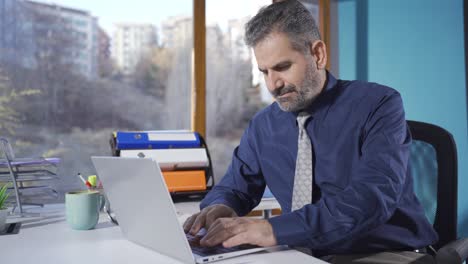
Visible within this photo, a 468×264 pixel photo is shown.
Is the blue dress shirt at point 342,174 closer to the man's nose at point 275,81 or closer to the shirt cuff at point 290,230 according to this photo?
the shirt cuff at point 290,230

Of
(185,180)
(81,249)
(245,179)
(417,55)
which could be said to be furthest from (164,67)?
(81,249)

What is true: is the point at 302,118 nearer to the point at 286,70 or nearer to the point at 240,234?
the point at 286,70

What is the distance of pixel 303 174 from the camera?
1.39 metres

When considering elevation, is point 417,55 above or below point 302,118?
above

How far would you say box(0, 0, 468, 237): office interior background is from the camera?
276cm

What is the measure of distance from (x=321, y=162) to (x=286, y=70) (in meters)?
0.29

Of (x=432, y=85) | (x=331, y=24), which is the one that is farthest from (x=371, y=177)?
(x=331, y=24)

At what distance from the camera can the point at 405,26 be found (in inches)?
121

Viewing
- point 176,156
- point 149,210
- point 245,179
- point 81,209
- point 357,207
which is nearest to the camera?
point 149,210

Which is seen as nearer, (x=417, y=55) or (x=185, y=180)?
(x=185, y=180)

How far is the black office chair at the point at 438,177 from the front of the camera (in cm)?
142

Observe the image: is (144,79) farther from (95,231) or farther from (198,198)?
(95,231)

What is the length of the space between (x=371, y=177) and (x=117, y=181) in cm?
60

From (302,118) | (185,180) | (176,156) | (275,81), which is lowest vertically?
(185,180)
